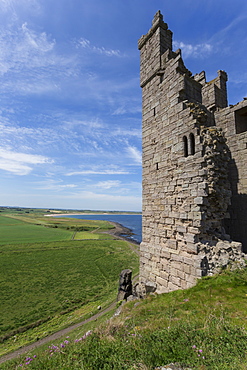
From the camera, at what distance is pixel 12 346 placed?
10.7m

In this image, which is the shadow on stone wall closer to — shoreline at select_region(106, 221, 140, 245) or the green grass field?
the green grass field

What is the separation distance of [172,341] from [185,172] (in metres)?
5.37

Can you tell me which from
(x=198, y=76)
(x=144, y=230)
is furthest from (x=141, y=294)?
(x=198, y=76)

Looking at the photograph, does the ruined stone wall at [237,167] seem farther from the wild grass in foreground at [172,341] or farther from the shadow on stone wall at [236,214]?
the wild grass in foreground at [172,341]

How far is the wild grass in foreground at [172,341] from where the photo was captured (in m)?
3.13

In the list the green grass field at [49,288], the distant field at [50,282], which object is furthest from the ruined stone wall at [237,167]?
the distant field at [50,282]

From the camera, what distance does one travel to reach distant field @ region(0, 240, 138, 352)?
1517 cm

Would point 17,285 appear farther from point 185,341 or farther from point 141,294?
point 185,341

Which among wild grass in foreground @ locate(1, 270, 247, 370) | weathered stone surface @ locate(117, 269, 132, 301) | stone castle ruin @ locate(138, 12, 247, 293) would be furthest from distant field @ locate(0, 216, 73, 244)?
wild grass in foreground @ locate(1, 270, 247, 370)

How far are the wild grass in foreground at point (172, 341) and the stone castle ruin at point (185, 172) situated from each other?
60.1 inches

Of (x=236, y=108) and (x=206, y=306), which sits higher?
(x=236, y=108)

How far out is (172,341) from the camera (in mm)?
3619

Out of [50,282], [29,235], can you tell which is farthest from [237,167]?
[29,235]

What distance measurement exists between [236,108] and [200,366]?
32.4 ft
